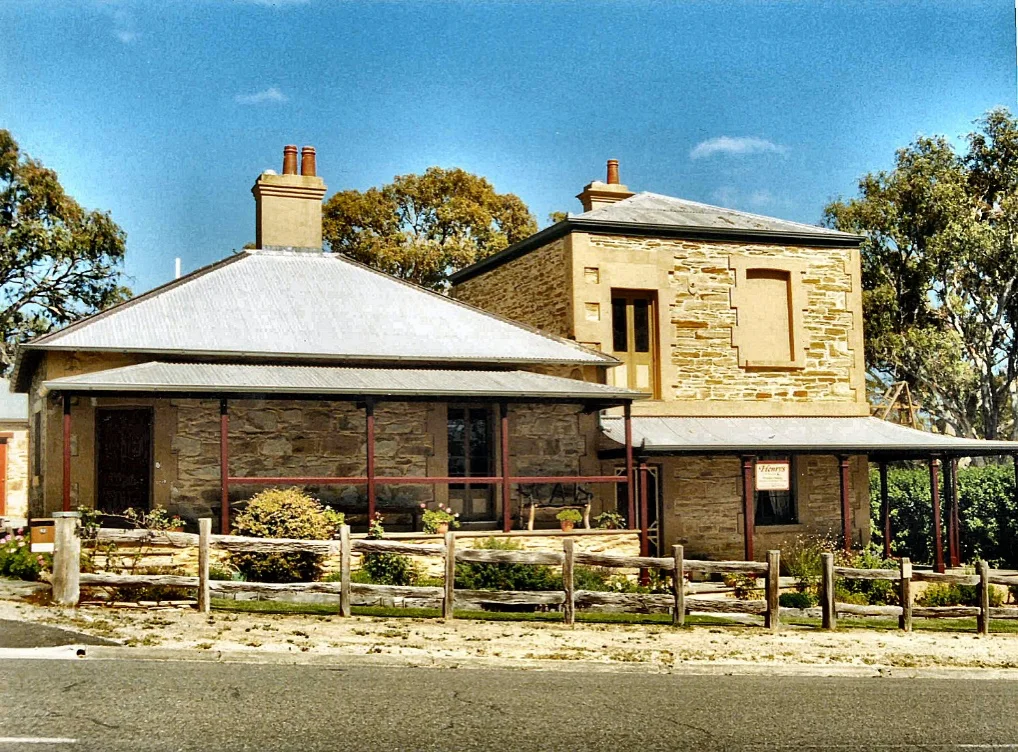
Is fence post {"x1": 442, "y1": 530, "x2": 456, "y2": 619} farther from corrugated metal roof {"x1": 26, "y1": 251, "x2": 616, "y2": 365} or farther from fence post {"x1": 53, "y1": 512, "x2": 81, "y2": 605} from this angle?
corrugated metal roof {"x1": 26, "y1": 251, "x2": 616, "y2": 365}

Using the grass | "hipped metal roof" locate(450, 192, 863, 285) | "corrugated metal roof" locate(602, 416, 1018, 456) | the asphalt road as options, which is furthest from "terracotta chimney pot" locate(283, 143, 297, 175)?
the asphalt road

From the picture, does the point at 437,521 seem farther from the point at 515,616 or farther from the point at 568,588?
the point at 568,588

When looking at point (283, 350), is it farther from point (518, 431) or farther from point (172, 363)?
point (518, 431)

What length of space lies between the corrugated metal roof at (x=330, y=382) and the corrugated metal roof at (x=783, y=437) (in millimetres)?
1921

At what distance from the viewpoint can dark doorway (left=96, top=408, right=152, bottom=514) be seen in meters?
18.5

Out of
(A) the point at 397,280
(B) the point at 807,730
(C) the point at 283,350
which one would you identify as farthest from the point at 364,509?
(B) the point at 807,730

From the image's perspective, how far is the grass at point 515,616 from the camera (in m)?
14.0

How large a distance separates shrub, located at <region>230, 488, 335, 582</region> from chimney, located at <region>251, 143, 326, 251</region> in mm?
7178

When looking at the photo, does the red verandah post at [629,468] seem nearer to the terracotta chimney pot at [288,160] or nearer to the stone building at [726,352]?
the stone building at [726,352]

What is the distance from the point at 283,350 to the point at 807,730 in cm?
1217

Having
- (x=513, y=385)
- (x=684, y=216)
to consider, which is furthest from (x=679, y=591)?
(x=684, y=216)

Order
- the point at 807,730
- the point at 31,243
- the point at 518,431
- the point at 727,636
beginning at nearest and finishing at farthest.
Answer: the point at 807,730 → the point at 727,636 → the point at 518,431 → the point at 31,243

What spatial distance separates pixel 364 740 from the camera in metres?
7.82

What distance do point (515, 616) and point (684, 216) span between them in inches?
466
